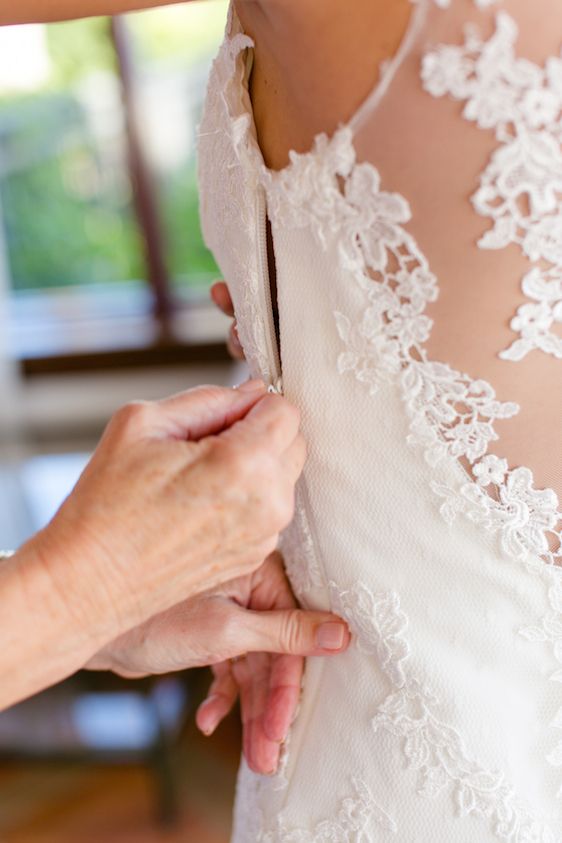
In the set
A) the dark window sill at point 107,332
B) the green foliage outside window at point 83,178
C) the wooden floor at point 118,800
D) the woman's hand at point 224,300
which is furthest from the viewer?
the dark window sill at point 107,332

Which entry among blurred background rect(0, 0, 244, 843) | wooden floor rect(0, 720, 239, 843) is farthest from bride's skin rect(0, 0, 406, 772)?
blurred background rect(0, 0, 244, 843)

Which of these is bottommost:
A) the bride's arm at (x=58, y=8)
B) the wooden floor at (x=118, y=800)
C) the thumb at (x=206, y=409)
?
the wooden floor at (x=118, y=800)

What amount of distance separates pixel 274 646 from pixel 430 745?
0.18 m

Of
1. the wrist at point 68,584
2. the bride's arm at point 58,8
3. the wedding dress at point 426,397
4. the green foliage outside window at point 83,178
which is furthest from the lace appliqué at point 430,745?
the green foliage outside window at point 83,178

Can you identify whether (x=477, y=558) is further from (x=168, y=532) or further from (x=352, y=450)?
(x=168, y=532)

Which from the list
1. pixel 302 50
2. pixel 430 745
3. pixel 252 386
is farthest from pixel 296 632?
pixel 302 50

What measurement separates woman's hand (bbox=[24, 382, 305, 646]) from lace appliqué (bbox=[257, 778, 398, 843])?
11.3 inches

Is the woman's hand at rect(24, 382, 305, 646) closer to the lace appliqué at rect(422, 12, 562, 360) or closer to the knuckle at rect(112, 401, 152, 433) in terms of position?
the knuckle at rect(112, 401, 152, 433)

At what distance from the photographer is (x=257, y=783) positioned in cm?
107

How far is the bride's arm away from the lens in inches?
29.8

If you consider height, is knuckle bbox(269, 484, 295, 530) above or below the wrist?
above

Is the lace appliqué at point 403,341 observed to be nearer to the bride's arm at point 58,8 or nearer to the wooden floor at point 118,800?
the bride's arm at point 58,8

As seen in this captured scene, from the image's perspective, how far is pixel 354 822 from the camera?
95 centimetres

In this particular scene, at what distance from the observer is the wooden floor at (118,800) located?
8.67ft
